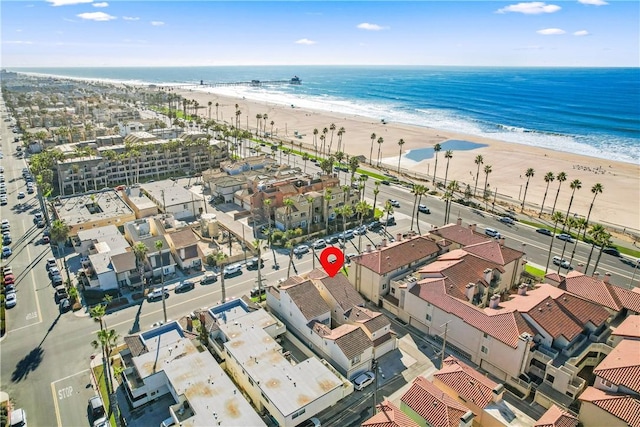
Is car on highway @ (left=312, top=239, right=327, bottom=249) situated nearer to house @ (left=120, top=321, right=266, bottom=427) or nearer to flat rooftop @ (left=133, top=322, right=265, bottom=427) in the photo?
A: house @ (left=120, top=321, right=266, bottom=427)

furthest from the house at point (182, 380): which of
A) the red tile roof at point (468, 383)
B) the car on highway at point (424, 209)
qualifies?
the car on highway at point (424, 209)

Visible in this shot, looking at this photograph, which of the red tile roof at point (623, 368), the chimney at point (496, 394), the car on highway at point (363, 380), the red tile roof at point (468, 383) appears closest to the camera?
the red tile roof at point (623, 368)

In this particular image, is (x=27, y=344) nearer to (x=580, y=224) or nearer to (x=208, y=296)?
(x=208, y=296)

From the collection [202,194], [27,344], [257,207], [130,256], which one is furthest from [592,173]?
[27,344]

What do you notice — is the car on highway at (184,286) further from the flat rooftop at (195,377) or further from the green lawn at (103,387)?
the green lawn at (103,387)

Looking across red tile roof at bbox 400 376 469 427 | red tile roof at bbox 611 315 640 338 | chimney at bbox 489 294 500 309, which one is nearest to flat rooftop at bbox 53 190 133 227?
red tile roof at bbox 400 376 469 427

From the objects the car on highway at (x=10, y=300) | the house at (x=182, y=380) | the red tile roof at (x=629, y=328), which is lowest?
the car on highway at (x=10, y=300)

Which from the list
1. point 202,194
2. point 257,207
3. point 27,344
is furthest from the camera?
point 202,194
